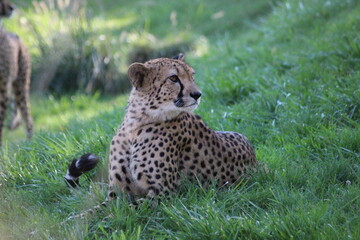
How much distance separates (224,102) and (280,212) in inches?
96.6

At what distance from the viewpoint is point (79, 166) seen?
3785 mm

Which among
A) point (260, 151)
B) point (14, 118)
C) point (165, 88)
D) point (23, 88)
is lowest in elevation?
point (14, 118)

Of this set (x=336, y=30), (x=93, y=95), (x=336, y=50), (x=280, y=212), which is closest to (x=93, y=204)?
(x=280, y=212)

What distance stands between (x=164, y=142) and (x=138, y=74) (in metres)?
0.45

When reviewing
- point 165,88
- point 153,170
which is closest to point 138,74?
point 165,88

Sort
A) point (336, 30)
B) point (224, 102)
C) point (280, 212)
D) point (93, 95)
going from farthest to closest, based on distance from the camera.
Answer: point (93, 95)
point (336, 30)
point (224, 102)
point (280, 212)

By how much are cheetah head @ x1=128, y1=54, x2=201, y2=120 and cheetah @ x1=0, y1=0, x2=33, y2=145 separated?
344cm

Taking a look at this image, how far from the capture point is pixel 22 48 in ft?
23.6

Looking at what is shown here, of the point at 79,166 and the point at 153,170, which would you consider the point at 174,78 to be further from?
the point at 79,166

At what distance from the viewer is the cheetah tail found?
148 inches

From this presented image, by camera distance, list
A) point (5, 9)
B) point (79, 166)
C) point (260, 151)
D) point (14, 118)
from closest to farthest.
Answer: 1. point (79, 166)
2. point (260, 151)
3. point (5, 9)
4. point (14, 118)

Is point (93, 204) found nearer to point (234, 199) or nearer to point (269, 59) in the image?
point (234, 199)

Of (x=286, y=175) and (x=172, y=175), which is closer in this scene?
(x=172, y=175)

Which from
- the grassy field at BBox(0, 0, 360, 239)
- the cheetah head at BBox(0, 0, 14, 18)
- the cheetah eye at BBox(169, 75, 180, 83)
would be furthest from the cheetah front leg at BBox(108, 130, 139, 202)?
the cheetah head at BBox(0, 0, 14, 18)
